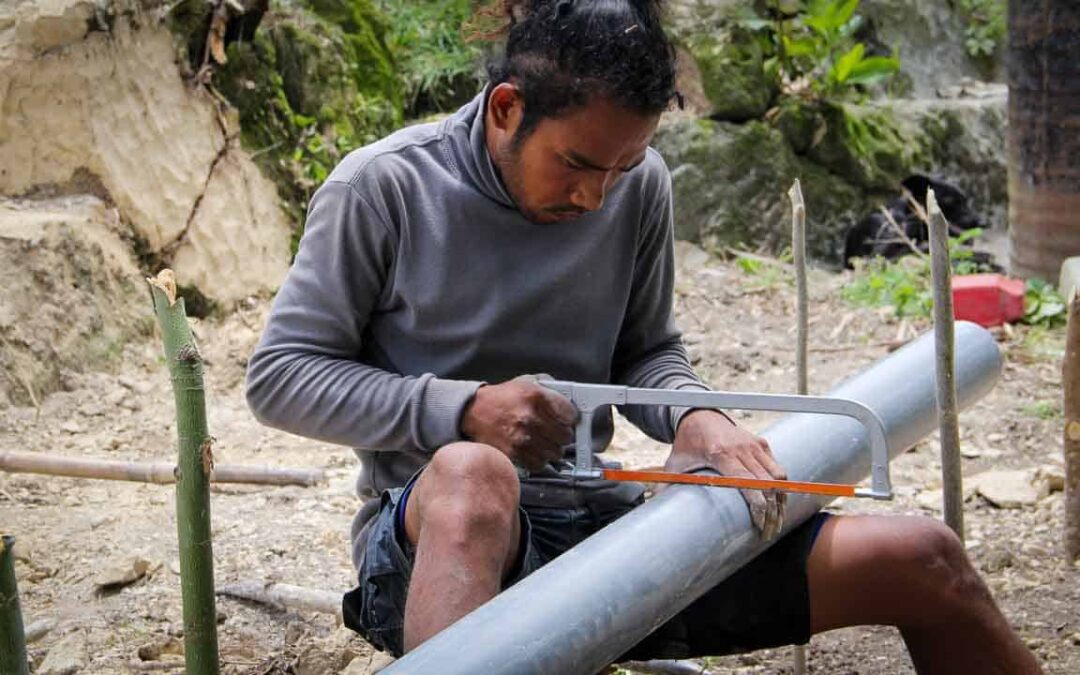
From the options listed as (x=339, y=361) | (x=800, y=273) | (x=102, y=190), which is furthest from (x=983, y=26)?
(x=339, y=361)

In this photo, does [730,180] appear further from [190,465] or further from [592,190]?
[190,465]

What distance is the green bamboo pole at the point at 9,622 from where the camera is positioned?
1.90 meters

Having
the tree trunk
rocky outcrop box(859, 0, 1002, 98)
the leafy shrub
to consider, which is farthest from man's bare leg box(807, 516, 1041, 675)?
rocky outcrop box(859, 0, 1002, 98)

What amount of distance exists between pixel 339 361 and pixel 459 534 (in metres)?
0.54

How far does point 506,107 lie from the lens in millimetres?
2412

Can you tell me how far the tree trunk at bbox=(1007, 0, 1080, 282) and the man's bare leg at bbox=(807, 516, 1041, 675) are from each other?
15.5ft

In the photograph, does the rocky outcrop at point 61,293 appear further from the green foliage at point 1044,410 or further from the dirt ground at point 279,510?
the green foliage at point 1044,410

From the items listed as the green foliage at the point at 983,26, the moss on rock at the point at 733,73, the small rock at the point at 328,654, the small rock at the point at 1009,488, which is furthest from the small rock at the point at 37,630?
the green foliage at the point at 983,26

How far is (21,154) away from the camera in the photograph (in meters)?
5.08

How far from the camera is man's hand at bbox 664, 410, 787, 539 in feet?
7.39

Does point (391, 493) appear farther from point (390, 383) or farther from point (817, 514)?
point (817, 514)

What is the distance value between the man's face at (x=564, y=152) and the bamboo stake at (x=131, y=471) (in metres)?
1.67

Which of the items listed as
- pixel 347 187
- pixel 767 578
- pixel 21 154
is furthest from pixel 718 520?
pixel 21 154

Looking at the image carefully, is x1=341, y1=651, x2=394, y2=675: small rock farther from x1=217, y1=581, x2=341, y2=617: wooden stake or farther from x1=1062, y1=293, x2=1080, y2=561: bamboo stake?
x1=1062, y1=293, x2=1080, y2=561: bamboo stake
